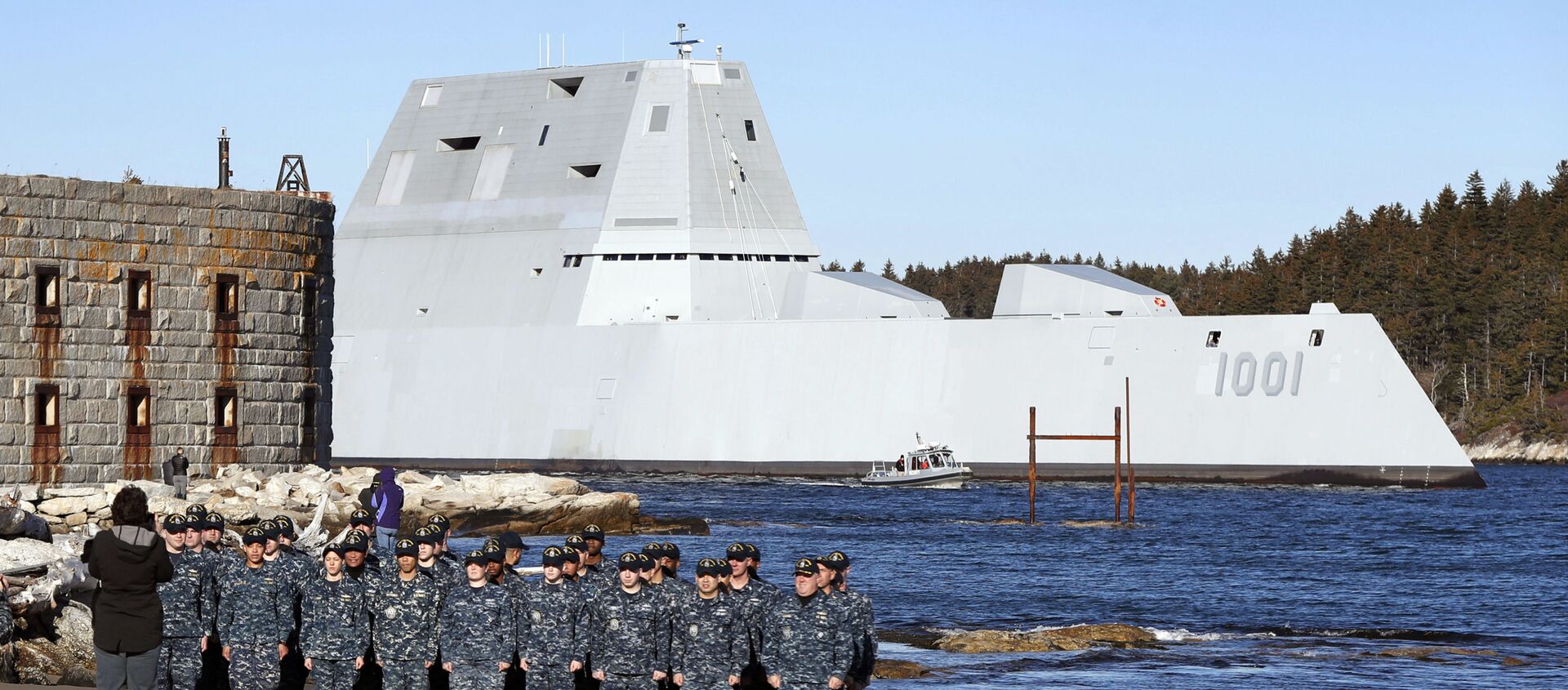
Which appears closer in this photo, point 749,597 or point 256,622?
point 749,597

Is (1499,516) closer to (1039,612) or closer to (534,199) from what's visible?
(1039,612)

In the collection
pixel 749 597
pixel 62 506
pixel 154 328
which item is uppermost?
pixel 154 328

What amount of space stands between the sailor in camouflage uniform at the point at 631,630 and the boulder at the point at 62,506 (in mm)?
13542

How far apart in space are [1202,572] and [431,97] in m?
33.7

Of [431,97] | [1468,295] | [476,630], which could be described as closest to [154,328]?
[476,630]

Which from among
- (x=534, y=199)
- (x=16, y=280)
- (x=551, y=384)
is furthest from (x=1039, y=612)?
(x=534, y=199)

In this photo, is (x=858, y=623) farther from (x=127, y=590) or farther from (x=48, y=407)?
(x=48, y=407)

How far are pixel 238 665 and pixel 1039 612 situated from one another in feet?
43.6

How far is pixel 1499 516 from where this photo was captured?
1528 inches

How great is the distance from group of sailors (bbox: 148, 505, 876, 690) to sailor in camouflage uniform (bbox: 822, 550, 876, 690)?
0.03 feet

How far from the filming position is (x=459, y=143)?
56250mm

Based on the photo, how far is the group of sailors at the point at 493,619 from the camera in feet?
35.6

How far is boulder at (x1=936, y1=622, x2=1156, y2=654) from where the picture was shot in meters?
20.1

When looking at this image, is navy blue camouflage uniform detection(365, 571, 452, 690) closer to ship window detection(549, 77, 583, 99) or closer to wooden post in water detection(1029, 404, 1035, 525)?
wooden post in water detection(1029, 404, 1035, 525)
